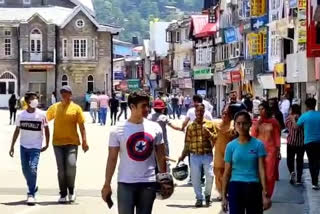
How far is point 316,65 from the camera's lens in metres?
35.0

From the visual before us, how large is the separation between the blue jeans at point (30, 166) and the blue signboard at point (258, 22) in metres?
40.6

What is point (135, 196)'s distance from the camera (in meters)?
8.43

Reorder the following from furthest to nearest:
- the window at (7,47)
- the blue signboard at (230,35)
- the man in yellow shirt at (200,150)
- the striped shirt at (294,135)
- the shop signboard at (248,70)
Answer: the window at (7,47)
the blue signboard at (230,35)
the shop signboard at (248,70)
the striped shirt at (294,135)
the man in yellow shirt at (200,150)

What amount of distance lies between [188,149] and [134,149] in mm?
5707

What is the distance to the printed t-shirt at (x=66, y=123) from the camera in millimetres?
13883

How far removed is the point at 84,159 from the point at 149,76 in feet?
285

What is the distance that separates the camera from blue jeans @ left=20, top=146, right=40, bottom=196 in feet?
45.7

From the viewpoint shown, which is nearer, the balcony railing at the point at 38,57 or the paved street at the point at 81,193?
the paved street at the point at 81,193

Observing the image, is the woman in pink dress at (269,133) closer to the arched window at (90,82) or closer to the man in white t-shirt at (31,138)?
the man in white t-shirt at (31,138)

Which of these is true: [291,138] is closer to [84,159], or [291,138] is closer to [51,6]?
[84,159]

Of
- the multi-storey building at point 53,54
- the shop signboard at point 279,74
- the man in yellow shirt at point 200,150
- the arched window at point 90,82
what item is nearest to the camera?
the man in yellow shirt at point 200,150

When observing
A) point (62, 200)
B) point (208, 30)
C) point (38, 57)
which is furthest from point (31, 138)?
point (38, 57)

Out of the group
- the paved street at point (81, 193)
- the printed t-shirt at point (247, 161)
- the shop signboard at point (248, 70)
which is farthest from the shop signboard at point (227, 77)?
the printed t-shirt at point (247, 161)

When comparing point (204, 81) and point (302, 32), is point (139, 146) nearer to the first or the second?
point (302, 32)
